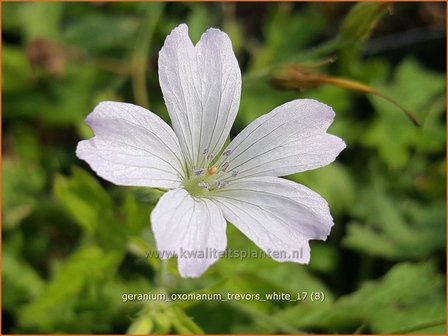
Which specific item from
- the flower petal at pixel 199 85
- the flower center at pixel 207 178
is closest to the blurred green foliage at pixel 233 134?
the flower center at pixel 207 178

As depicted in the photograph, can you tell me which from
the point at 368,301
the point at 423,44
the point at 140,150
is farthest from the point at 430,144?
the point at 140,150

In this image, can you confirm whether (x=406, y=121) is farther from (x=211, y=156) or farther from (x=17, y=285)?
(x=17, y=285)

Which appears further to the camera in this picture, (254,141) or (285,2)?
(285,2)

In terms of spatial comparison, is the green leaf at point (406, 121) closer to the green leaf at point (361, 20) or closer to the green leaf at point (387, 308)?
the green leaf at point (387, 308)

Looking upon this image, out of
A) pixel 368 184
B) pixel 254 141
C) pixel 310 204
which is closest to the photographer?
pixel 310 204

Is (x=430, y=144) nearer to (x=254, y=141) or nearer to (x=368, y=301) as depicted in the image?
(x=368, y=301)

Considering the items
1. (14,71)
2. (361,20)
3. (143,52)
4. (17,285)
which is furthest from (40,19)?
(361,20)

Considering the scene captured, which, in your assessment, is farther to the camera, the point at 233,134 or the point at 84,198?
the point at 233,134
